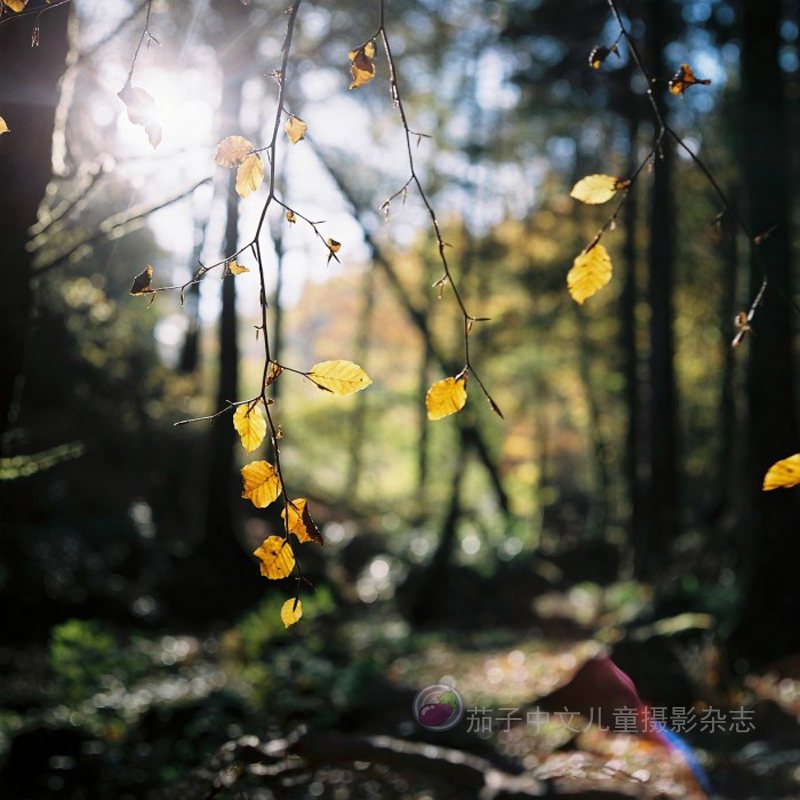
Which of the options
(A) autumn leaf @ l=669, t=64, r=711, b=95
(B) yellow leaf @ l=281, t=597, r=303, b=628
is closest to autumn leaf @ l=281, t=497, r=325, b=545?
(B) yellow leaf @ l=281, t=597, r=303, b=628

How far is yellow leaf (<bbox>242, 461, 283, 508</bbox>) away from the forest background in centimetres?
10

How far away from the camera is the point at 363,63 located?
1.59 m

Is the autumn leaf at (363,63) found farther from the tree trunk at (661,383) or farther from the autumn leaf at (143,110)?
the tree trunk at (661,383)

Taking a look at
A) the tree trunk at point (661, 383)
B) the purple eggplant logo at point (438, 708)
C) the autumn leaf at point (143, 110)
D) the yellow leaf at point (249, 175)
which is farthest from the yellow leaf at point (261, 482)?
the tree trunk at point (661, 383)

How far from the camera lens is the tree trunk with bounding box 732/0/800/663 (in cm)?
731

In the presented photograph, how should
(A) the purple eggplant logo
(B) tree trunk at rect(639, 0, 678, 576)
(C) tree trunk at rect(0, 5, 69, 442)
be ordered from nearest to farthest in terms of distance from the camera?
(C) tree trunk at rect(0, 5, 69, 442), (A) the purple eggplant logo, (B) tree trunk at rect(639, 0, 678, 576)

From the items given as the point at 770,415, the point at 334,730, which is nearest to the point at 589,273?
the point at 334,730

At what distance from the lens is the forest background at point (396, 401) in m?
4.21

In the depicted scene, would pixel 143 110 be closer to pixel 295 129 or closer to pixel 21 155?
pixel 295 129

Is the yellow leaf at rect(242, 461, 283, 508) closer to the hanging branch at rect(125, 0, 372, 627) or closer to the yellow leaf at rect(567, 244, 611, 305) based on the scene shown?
the hanging branch at rect(125, 0, 372, 627)

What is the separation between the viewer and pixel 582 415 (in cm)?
2764

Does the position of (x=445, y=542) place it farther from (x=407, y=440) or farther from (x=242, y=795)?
(x=407, y=440)

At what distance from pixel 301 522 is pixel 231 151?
0.73 m

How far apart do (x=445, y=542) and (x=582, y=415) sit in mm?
15115
